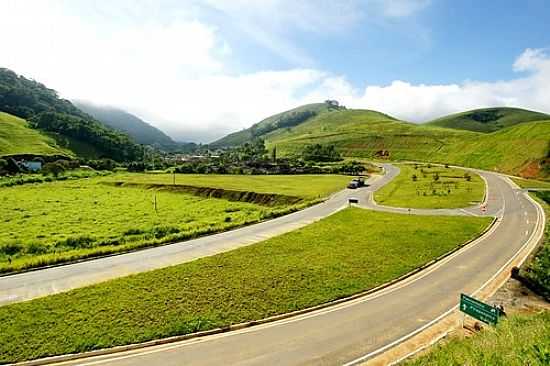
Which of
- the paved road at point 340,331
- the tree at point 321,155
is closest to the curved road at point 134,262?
the paved road at point 340,331

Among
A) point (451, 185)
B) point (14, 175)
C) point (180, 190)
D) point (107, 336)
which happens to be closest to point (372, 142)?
point (451, 185)

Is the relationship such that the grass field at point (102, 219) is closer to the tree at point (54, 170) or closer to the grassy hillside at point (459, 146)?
the tree at point (54, 170)

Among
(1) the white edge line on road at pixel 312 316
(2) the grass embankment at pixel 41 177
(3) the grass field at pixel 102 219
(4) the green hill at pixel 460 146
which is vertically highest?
(4) the green hill at pixel 460 146

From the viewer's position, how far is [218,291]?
19.3 m

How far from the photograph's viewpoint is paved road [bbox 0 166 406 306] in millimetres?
19828

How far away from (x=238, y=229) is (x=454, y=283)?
65.5ft

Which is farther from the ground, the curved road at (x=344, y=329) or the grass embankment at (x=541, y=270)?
the grass embankment at (x=541, y=270)

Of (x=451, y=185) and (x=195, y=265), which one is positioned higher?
(x=451, y=185)

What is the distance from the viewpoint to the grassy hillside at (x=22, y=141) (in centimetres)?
13150

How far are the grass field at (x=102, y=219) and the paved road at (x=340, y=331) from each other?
15.8 m

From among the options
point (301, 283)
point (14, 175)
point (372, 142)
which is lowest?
point (14, 175)

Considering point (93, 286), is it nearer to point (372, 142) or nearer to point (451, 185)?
point (451, 185)

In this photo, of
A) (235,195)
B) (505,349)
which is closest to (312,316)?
(505,349)

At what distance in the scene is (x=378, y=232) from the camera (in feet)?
104
